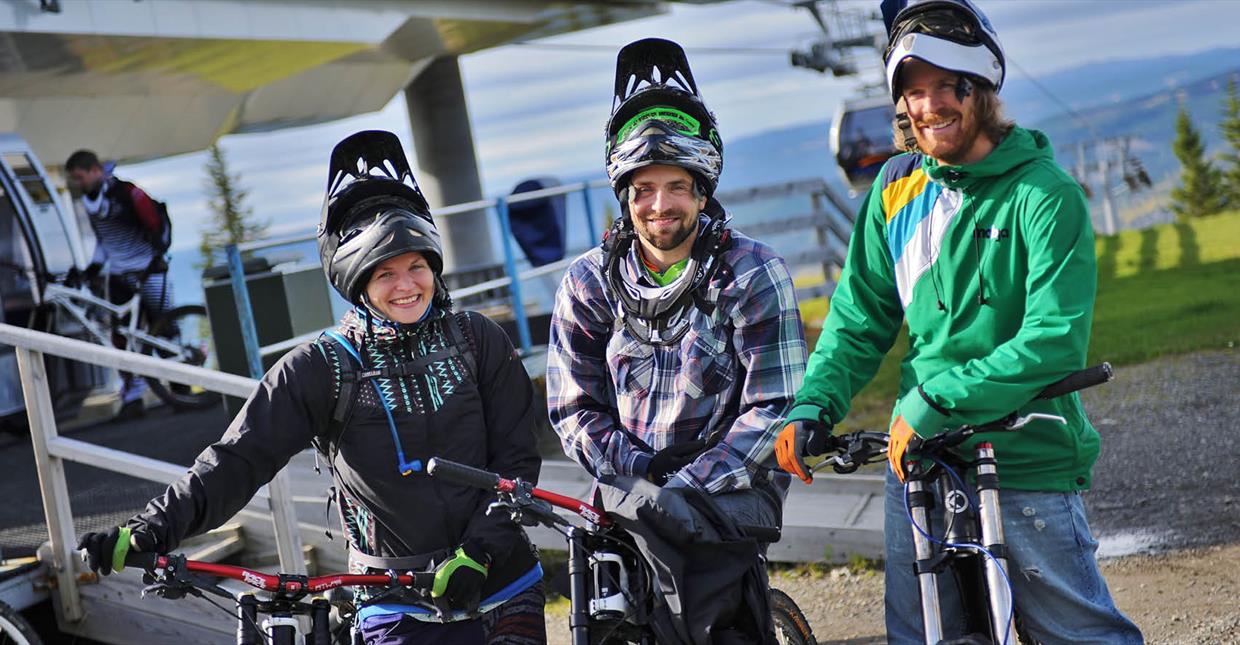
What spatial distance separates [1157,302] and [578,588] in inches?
473

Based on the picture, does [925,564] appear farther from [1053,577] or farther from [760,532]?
[760,532]

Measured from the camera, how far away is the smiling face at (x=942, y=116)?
9.66ft

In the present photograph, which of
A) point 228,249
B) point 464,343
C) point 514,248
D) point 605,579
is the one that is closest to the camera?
point 605,579

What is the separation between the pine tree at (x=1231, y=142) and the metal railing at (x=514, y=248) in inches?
2914

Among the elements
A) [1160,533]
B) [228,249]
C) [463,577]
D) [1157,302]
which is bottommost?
[1157,302]

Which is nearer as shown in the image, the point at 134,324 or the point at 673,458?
the point at 673,458

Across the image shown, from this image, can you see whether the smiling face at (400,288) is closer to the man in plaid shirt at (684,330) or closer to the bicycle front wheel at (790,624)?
the man in plaid shirt at (684,330)

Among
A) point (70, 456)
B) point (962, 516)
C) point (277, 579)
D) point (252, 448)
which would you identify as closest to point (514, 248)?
point (70, 456)

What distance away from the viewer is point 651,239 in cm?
340

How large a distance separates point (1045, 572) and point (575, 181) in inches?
392

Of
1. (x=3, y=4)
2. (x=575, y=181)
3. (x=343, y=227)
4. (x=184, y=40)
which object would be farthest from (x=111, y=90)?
(x=343, y=227)

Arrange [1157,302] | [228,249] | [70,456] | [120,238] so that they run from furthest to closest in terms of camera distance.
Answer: [1157,302]
[120,238]
[228,249]
[70,456]

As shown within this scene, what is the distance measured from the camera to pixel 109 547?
2945 millimetres

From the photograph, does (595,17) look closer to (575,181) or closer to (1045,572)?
(575,181)
